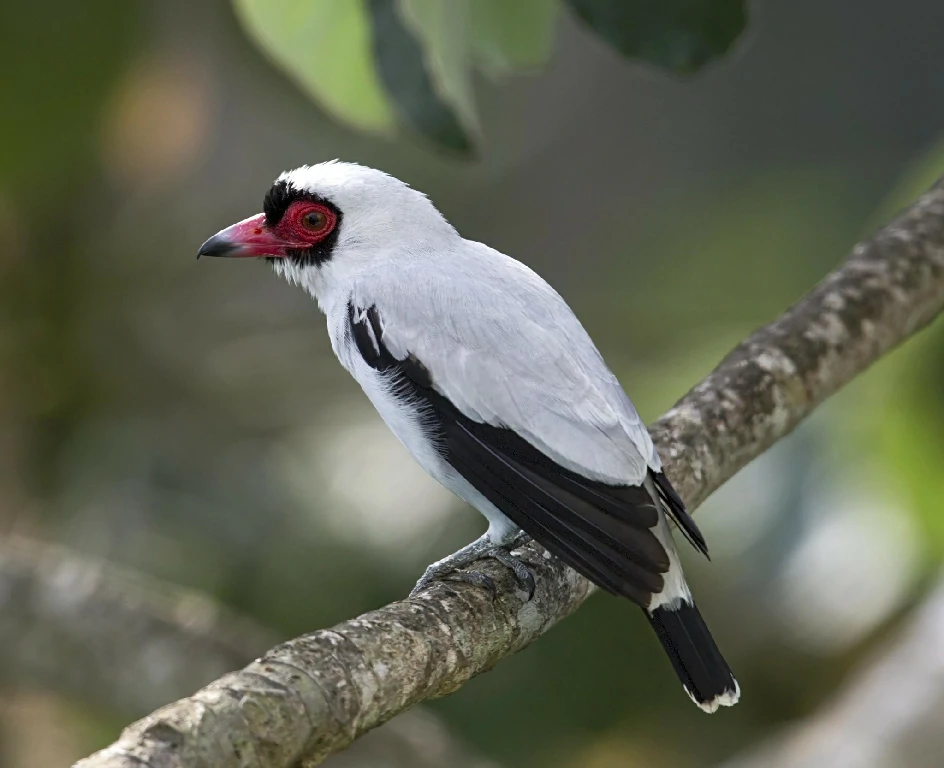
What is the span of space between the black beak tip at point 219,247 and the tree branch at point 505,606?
3.40 feet

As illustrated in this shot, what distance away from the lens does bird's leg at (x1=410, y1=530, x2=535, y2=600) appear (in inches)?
88.4

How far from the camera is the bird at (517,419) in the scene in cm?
224

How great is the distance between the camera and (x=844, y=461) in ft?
13.5

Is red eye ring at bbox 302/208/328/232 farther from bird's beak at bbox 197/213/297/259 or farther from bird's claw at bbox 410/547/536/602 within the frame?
bird's claw at bbox 410/547/536/602

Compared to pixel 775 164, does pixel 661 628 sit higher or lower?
lower

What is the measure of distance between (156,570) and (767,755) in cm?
221

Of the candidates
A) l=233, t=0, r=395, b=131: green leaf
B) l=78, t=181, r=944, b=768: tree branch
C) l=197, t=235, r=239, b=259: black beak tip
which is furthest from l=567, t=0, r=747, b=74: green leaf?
l=197, t=235, r=239, b=259: black beak tip

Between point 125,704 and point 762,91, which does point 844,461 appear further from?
point 762,91

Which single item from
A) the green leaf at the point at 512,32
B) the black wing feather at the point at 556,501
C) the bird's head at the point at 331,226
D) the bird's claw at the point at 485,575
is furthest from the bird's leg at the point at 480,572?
the green leaf at the point at 512,32

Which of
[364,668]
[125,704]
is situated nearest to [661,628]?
Answer: [364,668]

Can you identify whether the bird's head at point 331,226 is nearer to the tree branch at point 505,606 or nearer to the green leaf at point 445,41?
the green leaf at point 445,41

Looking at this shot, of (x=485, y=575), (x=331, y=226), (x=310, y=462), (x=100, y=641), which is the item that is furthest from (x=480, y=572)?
(x=310, y=462)

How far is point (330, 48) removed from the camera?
2824 millimetres

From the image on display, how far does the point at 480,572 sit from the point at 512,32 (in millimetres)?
1260
